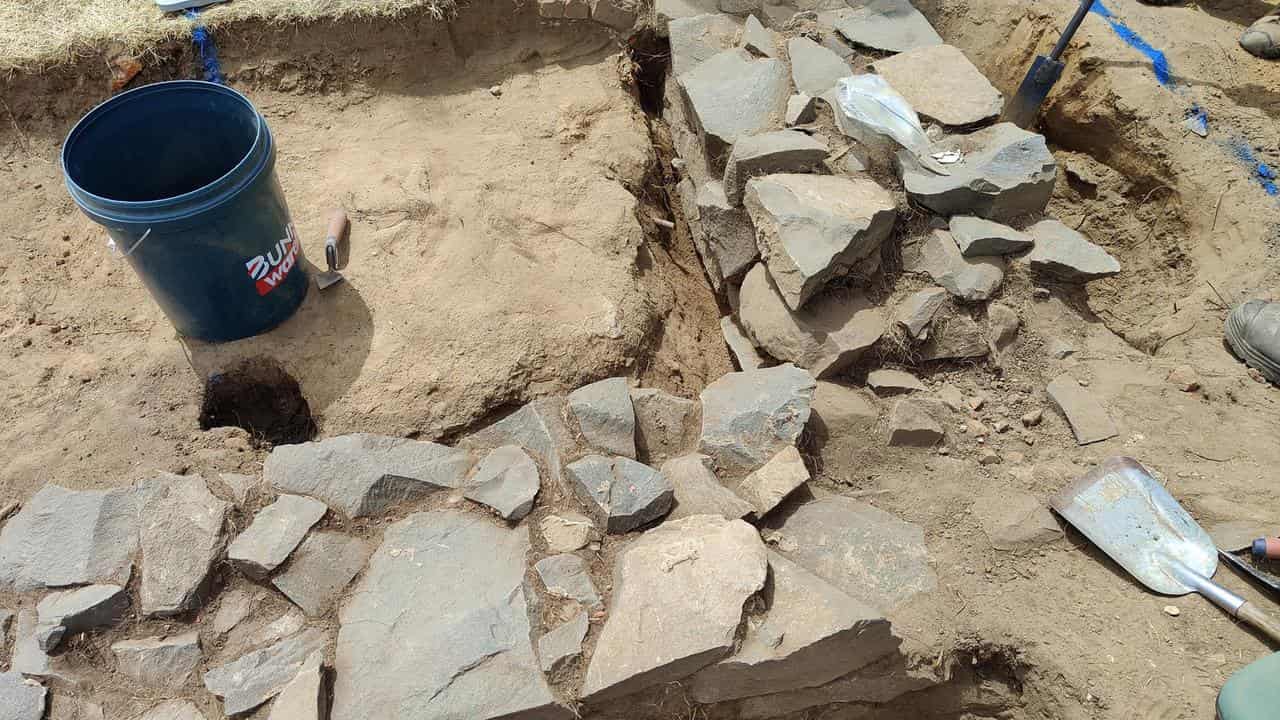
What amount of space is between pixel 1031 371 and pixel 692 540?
169 centimetres

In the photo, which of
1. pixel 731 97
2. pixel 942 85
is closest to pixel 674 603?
pixel 731 97

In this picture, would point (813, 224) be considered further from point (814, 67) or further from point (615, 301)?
point (814, 67)

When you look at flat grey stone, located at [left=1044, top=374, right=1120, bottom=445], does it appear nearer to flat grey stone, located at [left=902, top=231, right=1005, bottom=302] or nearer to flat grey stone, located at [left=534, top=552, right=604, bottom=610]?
flat grey stone, located at [left=902, top=231, right=1005, bottom=302]

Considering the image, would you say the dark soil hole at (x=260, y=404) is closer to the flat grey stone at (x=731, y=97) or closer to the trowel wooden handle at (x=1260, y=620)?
the flat grey stone at (x=731, y=97)

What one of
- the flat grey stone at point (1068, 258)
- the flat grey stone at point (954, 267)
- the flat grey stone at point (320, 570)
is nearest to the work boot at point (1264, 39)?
the flat grey stone at point (1068, 258)

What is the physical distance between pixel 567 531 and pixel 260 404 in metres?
1.64

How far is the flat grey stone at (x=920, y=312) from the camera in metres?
3.19

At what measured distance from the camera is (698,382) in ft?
11.5

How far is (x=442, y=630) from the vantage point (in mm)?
2381

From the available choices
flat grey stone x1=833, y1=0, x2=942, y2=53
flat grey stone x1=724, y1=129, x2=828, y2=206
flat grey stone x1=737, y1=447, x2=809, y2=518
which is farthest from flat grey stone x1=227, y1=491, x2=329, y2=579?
flat grey stone x1=833, y1=0, x2=942, y2=53

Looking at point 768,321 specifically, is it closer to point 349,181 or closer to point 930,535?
point 930,535

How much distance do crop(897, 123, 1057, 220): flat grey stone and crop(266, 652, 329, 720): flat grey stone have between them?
114 inches

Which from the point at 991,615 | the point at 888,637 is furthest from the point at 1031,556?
the point at 888,637

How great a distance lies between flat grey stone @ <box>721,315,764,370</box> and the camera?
3527mm
